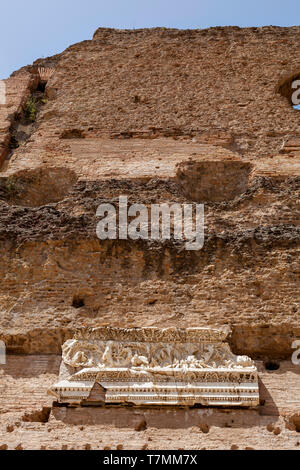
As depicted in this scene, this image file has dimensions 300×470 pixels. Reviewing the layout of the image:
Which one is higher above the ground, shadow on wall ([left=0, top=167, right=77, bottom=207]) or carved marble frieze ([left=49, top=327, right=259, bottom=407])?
shadow on wall ([left=0, top=167, right=77, bottom=207])

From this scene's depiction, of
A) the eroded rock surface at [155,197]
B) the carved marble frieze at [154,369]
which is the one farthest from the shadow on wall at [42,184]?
the carved marble frieze at [154,369]

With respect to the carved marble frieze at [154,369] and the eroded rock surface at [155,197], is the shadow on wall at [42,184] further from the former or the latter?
the carved marble frieze at [154,369]

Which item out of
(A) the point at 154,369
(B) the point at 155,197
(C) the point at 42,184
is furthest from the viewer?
(C) the point at 42,184

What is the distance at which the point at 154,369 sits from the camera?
7207 mm

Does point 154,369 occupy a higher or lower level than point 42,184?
lower

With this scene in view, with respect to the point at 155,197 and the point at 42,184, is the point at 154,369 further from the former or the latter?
the point at 42,184

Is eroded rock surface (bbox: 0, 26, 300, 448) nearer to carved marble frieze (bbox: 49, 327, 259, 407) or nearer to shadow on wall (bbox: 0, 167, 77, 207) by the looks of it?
shadow on wall (bbox: 0, 167, 77, 207)

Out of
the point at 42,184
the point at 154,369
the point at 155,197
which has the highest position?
the point at 42,184

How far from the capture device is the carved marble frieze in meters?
6.98

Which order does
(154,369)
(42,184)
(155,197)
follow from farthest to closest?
(42,184) → (155,197) → (154,369)

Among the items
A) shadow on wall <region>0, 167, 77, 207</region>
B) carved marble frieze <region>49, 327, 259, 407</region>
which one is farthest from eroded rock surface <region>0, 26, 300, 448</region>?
carved marble frieze <region>49, 327, 259, 407</region>

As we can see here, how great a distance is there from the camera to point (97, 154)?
424 inches

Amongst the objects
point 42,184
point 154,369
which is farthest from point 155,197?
point 154,369

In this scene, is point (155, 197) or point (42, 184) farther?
point (42, 184)
